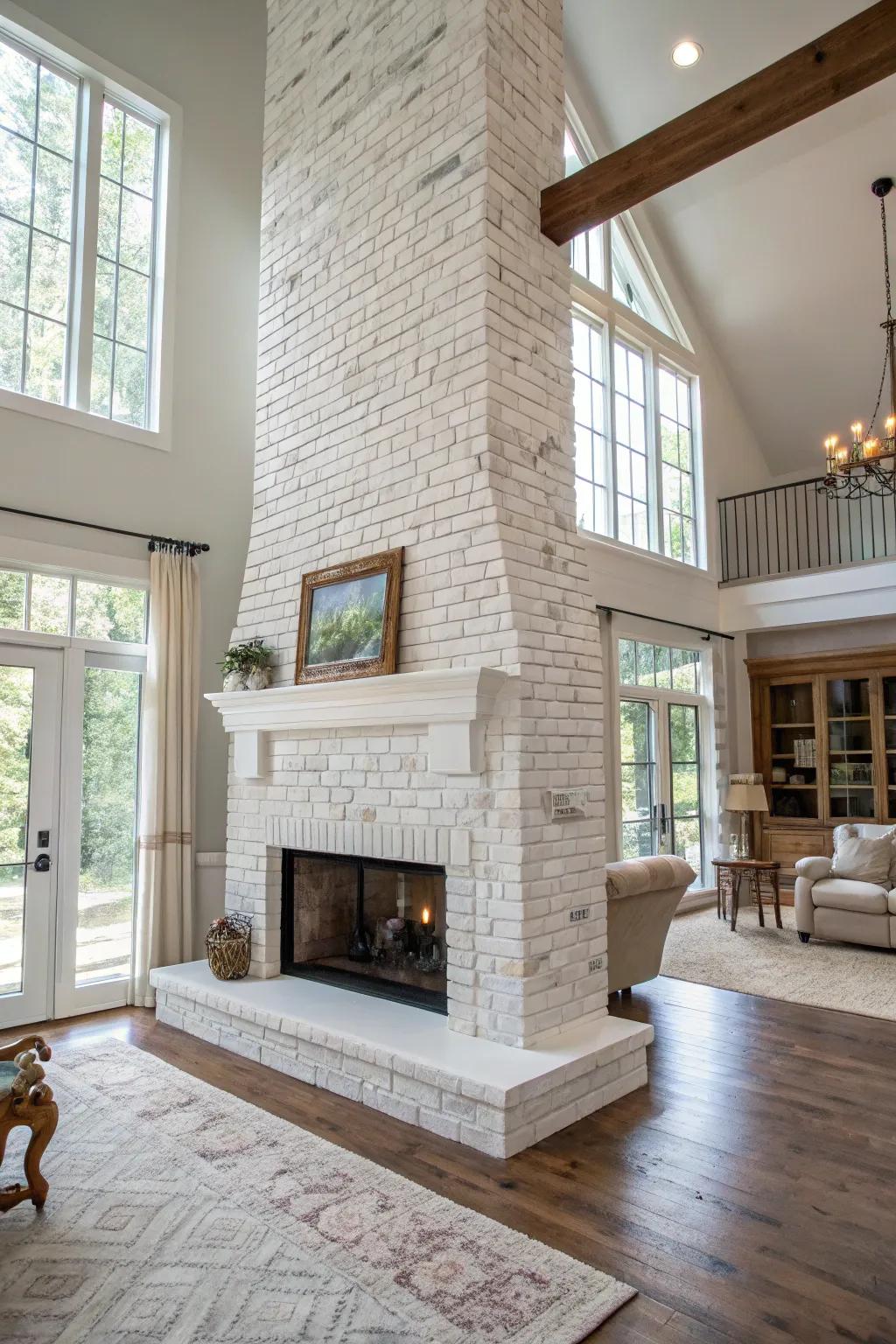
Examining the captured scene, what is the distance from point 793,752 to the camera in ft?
31.4

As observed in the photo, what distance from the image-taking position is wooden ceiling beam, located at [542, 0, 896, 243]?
3330mm

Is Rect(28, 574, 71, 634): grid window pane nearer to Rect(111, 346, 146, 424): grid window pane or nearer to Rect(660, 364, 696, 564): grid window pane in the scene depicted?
Rect(111, 346, 146, 424): grid window pane

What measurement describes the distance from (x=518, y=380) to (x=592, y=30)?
568 centimetres

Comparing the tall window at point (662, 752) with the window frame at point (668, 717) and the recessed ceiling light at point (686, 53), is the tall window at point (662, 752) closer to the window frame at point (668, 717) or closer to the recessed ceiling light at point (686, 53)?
the window frame at point (668, 717)

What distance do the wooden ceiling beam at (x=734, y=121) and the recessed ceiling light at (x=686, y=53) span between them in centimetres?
447

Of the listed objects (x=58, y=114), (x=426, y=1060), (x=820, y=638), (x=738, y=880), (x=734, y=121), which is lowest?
(x=426, y=1060)

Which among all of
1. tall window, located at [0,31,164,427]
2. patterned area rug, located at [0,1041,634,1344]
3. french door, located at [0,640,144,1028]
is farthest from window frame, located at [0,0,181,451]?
patterned area rug, located at [0,1041,634,1344]

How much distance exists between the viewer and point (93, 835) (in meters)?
5.13

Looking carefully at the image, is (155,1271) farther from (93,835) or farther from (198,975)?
(93,835)

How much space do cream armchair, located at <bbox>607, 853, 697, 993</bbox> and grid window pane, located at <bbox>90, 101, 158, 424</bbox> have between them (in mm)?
4113

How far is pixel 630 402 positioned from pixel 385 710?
5727 mm

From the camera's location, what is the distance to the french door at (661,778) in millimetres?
7801

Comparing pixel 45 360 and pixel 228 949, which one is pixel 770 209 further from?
pixel 228 949

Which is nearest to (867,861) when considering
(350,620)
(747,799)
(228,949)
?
(747,799)
